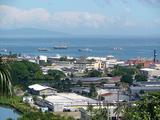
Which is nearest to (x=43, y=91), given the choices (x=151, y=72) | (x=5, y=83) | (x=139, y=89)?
(x=139, y=89)

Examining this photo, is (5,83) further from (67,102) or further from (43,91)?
(43,91)

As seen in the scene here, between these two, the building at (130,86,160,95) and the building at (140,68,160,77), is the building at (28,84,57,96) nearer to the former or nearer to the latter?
the building at (130,86,160,95)

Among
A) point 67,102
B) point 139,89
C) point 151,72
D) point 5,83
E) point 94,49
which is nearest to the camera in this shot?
point 5,83

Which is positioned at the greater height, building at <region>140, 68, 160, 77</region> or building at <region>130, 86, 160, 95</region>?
building at <region>130, 86, 160, 95</region>

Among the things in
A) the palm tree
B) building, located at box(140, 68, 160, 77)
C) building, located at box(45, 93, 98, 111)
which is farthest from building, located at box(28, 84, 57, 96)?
the palm tree

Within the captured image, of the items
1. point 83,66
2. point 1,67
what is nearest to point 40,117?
point 1,67

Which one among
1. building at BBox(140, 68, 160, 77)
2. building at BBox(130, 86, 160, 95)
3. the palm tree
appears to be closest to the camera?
the palm tree

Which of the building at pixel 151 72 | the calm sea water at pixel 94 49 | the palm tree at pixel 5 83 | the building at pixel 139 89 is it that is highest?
the palm tree at pixel 5 83

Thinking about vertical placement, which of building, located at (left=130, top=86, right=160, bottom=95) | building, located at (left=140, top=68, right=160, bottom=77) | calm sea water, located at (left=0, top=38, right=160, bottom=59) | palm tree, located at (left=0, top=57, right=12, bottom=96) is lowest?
calm sea water, located at (left=0, top=38, right=160, bottom=59)

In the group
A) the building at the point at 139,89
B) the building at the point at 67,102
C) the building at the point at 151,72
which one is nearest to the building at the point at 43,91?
the building at the point at 67,102

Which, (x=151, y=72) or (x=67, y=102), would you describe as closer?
(x=67, y=102)

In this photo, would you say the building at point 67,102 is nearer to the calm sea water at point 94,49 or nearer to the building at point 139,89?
the building at point 139,89

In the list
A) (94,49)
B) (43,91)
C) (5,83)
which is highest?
(5,83)
